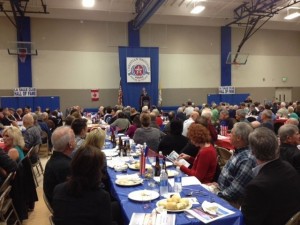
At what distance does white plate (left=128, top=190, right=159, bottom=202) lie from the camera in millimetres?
2496

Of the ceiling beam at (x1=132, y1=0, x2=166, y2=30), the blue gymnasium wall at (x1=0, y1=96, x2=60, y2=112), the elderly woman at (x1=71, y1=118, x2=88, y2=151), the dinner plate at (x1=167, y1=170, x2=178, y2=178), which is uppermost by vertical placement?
the ceiling beam at (x1=132, y1=0, x2=166, y2=30)

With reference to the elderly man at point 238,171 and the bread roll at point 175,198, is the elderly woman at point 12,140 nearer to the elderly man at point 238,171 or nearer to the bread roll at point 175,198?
the bread roll at point 175,198

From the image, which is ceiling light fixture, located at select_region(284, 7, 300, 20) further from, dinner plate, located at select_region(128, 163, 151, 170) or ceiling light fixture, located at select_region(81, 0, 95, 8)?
dinner plate, located at select_region(128, 163, 151, 170)

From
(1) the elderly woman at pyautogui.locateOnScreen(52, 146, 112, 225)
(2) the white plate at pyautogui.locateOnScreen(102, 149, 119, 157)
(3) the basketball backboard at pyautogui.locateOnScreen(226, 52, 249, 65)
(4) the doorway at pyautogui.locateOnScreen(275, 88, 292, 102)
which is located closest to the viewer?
(1) the elderly woman at pyautogui.locateOnScreen(52, 146, 112, 225)

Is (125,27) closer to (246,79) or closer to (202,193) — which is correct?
(246,79)

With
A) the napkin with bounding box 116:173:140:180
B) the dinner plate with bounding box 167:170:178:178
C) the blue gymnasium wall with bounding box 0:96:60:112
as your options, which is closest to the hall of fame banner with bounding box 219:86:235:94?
the blue gymnasium wall with bounding box 0:96:60:112

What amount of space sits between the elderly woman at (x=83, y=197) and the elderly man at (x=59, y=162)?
745 millimetres

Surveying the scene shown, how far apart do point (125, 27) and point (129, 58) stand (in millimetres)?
1874

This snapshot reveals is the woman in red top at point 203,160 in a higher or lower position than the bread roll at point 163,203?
higher

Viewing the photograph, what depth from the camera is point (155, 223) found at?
2068 millimetres

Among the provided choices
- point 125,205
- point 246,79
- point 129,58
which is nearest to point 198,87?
point 246,79

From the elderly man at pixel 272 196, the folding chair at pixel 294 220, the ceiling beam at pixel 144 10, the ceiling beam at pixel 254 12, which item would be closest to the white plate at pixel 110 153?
the elderly man at pixel 272 196

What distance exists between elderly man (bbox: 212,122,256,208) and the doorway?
653 inches

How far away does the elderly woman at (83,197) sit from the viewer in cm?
193
